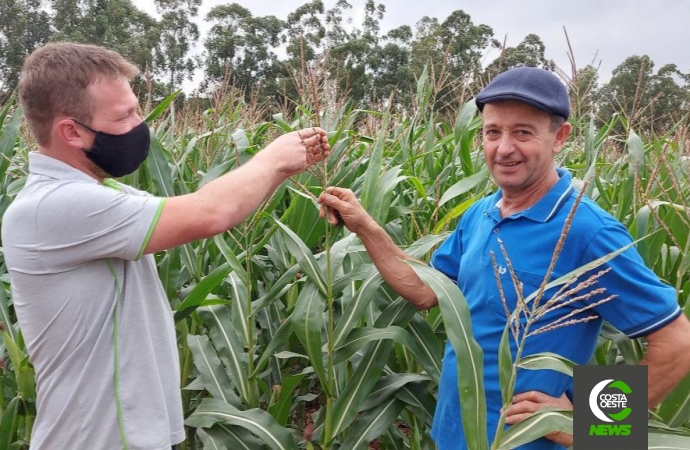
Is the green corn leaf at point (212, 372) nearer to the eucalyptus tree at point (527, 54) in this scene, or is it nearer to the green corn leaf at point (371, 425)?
the green corn leaf at point (371, 425)

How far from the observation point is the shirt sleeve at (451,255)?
6.68 ft

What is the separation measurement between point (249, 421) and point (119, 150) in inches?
38.3

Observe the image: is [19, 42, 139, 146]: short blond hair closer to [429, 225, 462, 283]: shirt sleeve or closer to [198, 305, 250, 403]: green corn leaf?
[198, 305, 250, 403]: green corn leaf

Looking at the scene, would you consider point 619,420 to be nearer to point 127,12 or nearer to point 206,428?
point 206,428

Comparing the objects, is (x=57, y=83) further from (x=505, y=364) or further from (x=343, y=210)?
(x=505, y=364)

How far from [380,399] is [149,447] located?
0.78m

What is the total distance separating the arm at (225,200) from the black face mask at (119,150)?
0.80ft

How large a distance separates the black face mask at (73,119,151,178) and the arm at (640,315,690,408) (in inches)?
58.8

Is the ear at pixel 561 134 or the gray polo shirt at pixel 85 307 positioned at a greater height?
the ear at pixel 561 134

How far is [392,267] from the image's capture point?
193 cm

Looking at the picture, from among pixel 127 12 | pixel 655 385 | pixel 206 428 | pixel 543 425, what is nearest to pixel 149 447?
pixel 206 428

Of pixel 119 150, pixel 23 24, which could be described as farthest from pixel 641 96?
pixel 23 24

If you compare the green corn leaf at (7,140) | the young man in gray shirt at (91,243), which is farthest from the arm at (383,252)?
the green corn leaf at (7,140)

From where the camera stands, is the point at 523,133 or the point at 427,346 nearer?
the point at 523,133
